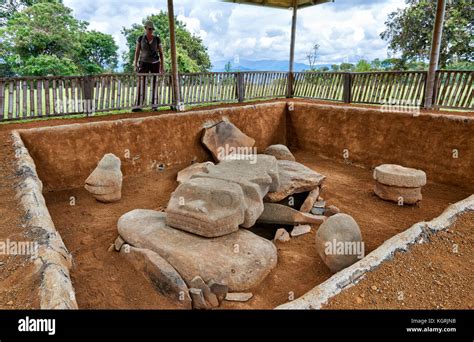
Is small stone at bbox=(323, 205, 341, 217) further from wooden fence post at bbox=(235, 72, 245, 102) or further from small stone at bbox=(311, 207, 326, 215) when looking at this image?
wooden fence post at bbox=(235, 72, 245, 102)

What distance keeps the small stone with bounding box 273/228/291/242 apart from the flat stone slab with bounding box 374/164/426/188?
192cm

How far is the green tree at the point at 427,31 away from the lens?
1409 centimetres

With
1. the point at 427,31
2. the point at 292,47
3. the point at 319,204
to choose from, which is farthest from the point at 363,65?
the point at 319,204

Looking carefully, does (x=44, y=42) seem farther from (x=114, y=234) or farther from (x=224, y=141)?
(x=114, y=234)

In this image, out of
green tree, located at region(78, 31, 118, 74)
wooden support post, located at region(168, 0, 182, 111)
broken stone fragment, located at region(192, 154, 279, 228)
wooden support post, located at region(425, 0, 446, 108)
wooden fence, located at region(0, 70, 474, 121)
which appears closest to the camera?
broken stone fragment, located at region(192, 154, 279, 228)

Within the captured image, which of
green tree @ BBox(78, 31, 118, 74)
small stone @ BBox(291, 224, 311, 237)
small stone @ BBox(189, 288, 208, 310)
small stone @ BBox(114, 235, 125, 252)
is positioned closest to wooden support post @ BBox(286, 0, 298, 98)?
small stone @ BBox(291, 224, 311, 237)

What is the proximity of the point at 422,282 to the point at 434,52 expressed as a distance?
6278 millimetres

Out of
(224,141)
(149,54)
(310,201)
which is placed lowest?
(310,201)

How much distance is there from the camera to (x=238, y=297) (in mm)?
3279

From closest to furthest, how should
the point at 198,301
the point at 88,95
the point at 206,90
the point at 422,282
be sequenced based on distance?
the point at 422,282 → the point at 198,301 → the point at 88,95 → the point at 206,90

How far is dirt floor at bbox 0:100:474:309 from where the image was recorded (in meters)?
2.43

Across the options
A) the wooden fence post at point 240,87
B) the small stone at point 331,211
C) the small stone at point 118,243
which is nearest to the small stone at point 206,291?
the small stone at point 118,243

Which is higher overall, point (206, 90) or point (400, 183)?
point (206, 90)
